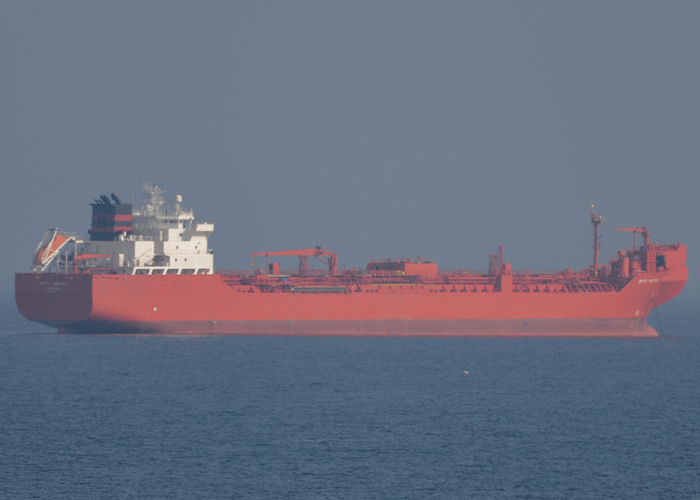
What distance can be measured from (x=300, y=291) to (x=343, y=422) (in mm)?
24237

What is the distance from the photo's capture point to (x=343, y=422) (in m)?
36.6

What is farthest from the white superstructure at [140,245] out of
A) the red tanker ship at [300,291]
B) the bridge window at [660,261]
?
the bridge window at [660,261]

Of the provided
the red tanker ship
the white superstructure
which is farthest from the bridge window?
the white superstructure

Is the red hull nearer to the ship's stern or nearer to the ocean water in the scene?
the ship's stern

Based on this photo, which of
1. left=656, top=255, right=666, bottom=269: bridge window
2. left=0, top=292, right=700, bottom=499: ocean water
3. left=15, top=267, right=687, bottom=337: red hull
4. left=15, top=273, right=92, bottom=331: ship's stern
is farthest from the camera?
left=656, top=255, right=666, bottom=269: bridge window

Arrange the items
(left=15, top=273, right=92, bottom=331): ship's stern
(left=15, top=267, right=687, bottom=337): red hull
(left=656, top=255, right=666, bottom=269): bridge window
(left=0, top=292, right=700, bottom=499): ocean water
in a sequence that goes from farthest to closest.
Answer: (left=656, top=255, right=666, bottom=269): bridge window, (left=15, top=267, right=687, bottom=337): red hull, (left=15, top=273, right=92, bottom=331): ship's stern, (left=0, top=292, right=700, bottom=499): ocean water

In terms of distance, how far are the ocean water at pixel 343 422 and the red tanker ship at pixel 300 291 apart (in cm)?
213

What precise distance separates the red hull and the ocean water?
66.8 inches

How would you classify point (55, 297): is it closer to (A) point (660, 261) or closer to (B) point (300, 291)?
(B) point (300, 291)

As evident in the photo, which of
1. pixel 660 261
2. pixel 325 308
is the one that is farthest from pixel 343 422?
pixel 660 261

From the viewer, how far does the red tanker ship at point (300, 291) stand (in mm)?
56406

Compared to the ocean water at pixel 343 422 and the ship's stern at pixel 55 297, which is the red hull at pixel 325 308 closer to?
the ship's stern at pixel 55 297

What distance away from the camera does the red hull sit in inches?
2205

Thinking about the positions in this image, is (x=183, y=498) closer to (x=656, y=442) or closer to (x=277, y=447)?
(x=277, y=447)
